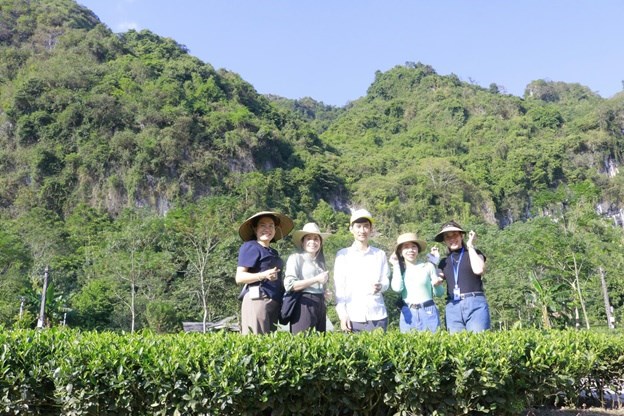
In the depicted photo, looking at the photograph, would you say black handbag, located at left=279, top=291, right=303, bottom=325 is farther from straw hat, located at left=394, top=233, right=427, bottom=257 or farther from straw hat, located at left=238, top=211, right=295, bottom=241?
straw hat, located at left=394, top=233, right=427, bottom=257

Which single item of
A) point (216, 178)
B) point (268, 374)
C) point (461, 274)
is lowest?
point (268, 374)

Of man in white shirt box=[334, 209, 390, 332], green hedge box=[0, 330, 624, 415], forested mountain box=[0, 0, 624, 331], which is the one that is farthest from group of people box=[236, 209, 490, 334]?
forested mountain box=[0, 0, 624, 331]

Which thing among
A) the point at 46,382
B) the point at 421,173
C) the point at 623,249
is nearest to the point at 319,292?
the point at 46,382

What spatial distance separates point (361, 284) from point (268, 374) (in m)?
1.61

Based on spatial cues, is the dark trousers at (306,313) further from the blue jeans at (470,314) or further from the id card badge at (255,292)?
the blue jeans at (470,314)

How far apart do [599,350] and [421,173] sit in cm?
5834

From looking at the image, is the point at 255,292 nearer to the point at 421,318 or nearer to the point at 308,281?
the point at 308,281

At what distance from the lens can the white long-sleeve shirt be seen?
426cm

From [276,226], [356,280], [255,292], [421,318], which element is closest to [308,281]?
[255,292]

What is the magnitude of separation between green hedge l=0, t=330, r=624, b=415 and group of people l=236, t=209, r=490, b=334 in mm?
767

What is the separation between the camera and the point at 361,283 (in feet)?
14.1

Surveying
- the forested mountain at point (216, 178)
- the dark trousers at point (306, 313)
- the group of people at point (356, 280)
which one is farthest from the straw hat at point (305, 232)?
the forested mountain at point (216, 178)

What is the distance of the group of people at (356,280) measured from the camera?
4.06 metres

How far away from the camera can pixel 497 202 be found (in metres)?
63.7
